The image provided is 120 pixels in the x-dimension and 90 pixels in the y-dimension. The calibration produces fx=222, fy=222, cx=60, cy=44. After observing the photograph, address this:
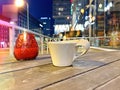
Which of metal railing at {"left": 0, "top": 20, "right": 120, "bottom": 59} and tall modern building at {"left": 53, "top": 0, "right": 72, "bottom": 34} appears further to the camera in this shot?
tall modern building at {"left": 53, "top": 0, "right": 72, "bottom": 34}

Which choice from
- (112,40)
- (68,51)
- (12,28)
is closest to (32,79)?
(68,51)

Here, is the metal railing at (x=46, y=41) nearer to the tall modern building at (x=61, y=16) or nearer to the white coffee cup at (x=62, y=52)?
the white coffee cup at (x=62, y=52)

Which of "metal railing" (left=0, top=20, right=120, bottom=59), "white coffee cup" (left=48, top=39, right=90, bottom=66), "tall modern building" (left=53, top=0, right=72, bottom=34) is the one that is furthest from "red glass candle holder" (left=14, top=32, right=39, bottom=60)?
"tall modern building" (left=53, top=0, right=72, bottom=34)

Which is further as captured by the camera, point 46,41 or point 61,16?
point 61,16

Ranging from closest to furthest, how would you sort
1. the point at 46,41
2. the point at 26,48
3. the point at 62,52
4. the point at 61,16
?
the point at 62,52
the point at 26,48
the point at 46,41
the point at 61,16

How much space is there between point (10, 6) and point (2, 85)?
4996mm

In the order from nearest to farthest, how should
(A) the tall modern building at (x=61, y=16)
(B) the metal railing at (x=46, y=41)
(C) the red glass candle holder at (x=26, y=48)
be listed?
(C) the red glass candle holder at (x=26, y=48)
(B) the metal railing at (x=46, y=41)
(A) the tall modern building at (x=61, y=16)

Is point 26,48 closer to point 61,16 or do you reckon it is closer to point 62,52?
point 62,52

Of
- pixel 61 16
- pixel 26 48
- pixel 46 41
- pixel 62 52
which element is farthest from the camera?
pixel 61 16

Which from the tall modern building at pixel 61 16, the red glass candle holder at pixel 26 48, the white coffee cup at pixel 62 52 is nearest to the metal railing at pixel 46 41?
the red glass candle holder at pixel 26 48

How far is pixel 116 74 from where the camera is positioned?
799 mm

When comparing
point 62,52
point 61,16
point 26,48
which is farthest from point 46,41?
point 61,16

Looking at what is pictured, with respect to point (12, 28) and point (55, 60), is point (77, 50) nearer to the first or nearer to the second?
point (55, 60)

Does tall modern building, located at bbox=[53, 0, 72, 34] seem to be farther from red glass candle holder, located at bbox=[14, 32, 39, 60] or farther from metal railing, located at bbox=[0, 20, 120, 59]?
red glass candle holder, located at bbox=[14, 32, 39, 60]
